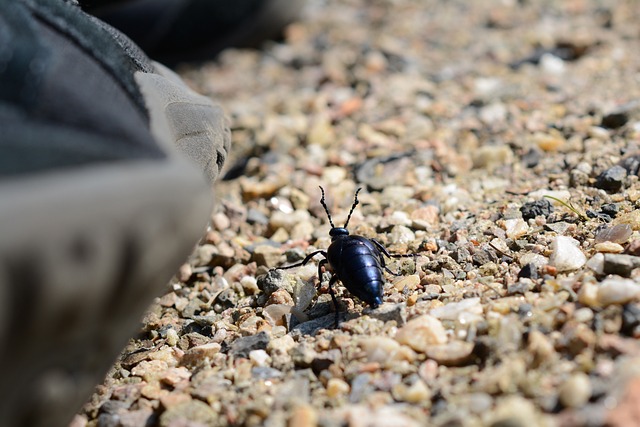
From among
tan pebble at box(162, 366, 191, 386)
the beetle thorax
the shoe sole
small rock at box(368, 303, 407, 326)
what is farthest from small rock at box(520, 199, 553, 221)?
the shoe sole

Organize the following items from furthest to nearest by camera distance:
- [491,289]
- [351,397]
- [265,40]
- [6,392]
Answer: [265,40] < [491,289] < [351,397] < [6,392]

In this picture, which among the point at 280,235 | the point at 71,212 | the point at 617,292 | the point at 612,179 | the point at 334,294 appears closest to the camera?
the point at 71,212

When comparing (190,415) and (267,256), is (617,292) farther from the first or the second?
(267,256)

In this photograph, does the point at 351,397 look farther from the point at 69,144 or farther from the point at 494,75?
the point at 494,75

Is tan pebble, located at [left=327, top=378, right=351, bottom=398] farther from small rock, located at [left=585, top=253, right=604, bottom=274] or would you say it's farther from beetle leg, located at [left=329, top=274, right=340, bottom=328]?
small rock, located at [left=585, top=253, right=604, bottom=274]

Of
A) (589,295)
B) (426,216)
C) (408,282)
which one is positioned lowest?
(426,216)

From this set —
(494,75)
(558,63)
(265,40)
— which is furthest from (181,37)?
(558,63)

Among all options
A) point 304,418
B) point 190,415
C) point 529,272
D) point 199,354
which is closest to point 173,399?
point 190,415
